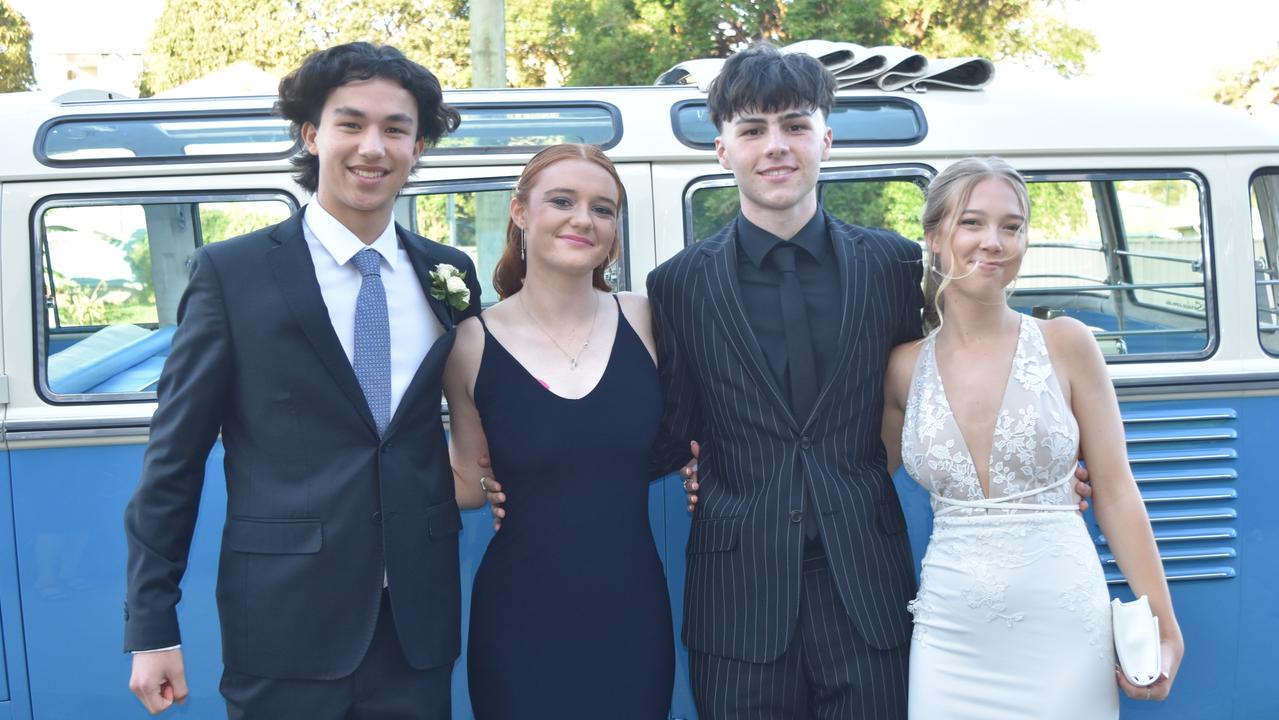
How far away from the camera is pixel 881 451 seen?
259cm

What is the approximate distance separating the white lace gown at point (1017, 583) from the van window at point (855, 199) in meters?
1.10

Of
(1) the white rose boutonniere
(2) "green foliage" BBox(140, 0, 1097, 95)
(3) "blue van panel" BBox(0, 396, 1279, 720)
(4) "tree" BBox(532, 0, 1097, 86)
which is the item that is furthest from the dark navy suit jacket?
(4) "tree" BBox(532, 0, 1097, 86)

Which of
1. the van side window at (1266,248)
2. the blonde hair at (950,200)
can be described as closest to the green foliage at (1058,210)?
the van side window at (1266,248)

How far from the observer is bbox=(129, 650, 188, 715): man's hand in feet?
6.89

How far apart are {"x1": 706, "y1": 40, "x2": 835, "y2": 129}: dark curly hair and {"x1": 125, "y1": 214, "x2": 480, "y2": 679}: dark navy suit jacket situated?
1.09m

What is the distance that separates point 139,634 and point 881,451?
1.73m

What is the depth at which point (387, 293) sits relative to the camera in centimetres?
237

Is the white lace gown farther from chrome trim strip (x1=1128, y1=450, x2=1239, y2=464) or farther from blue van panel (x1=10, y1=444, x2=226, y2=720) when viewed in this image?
blue van panel (x1=10, y1=444, x2=226, y2=720)

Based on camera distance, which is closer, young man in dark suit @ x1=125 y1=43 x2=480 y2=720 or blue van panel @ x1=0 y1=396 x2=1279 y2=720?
young man in dark suit @ x1=125 y1=43 x2=480 y2=720

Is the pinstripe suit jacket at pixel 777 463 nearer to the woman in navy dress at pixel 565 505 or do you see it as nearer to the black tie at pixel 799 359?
the black tie at pixel 799 359

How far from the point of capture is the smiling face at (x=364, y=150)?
7.57 ft

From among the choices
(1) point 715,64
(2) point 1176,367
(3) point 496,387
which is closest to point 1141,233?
(2) point 1176,367

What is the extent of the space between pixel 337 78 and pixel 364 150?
21 centimetres

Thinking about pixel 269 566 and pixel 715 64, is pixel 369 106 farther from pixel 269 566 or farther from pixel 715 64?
pixel 715 64
